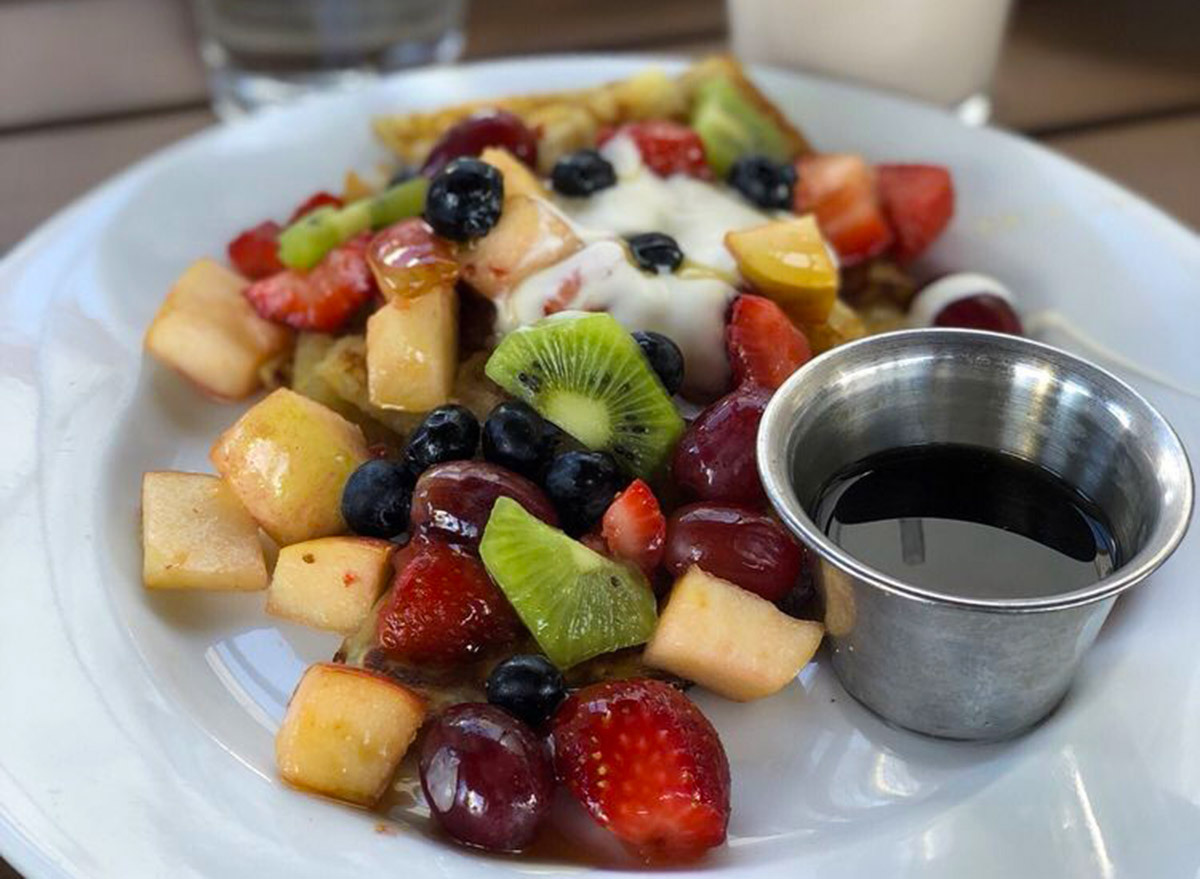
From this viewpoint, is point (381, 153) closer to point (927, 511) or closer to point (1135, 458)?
point (927, 511)

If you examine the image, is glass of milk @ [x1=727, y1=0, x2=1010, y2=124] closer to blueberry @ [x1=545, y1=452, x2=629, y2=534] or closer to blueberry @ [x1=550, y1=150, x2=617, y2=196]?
blueberry @ [x1=550, y1=150, x2=617, y2=196]

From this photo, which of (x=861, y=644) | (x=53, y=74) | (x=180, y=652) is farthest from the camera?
(x=53, y=74)

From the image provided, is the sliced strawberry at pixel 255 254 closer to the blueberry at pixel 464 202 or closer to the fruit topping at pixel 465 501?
the blueberry at pixel 464 202

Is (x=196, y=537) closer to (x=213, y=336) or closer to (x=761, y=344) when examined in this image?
(x=213, y=336)

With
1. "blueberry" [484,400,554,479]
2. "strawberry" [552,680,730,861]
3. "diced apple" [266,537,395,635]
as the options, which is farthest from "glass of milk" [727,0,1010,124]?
"strawberry" [552,680,730,861]

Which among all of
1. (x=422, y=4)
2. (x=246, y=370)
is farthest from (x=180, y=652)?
(x=422, y=4)

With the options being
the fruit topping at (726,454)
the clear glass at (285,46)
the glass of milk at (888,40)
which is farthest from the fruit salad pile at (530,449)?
the clear glass at (285,46)

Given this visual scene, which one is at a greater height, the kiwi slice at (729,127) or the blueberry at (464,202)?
the blueberry at (464,202)
